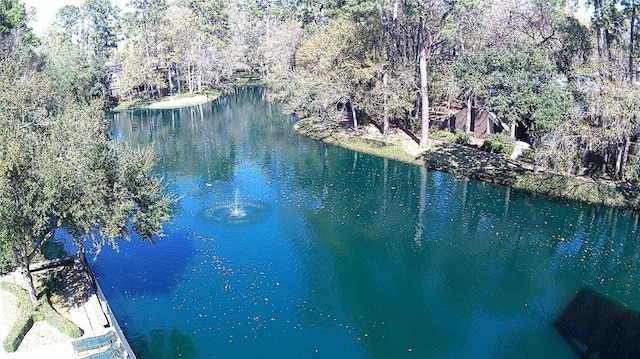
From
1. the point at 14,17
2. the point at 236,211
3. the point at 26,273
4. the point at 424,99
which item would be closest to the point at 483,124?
the point at 424,99

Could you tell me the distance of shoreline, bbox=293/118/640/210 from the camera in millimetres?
42062

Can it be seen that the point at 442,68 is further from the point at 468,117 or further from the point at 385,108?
the point at 385,108

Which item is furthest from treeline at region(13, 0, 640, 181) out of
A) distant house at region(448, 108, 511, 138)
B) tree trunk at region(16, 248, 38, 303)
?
tree trunk at region(16, 248, 38, 303)

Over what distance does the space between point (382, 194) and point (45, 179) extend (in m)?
29.6

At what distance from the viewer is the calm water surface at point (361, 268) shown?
84.6ft

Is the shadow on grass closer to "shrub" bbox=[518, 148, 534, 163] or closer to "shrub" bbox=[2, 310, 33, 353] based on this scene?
"shrub" bbox=[518, 148, 534, 163]

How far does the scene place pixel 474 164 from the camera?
51125 millimetres

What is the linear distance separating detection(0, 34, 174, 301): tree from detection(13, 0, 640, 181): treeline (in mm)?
33251

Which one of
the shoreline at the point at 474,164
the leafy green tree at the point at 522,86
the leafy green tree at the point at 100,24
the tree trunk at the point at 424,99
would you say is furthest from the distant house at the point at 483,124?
the leafy green tree at the point at 100,24

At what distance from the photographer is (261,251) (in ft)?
113

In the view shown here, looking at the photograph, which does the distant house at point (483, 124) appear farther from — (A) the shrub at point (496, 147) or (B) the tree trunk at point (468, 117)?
(A) the shrub at point (496, 147)

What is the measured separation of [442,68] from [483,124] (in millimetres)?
13959

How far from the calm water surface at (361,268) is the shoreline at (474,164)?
4.78ft

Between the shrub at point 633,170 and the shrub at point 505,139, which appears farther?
the shrub at point 505,139
